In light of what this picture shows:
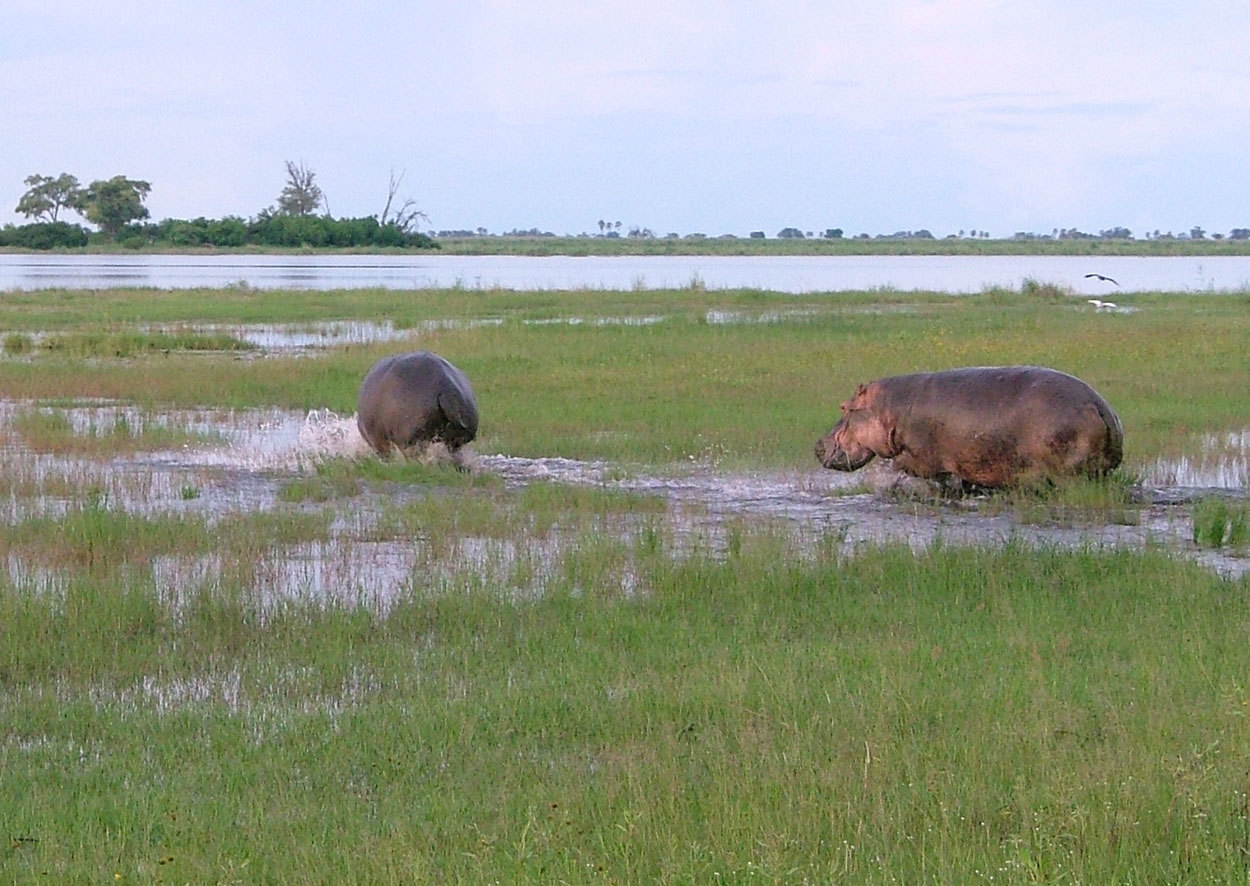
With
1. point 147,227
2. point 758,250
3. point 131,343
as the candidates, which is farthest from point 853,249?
point 131,343

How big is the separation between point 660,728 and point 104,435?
35.4 feet

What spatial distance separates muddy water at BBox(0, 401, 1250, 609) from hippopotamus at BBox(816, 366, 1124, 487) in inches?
12.6

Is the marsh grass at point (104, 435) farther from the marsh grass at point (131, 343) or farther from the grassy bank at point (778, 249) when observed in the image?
the grassy bank at point (778, 249)

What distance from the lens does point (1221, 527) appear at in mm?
9516

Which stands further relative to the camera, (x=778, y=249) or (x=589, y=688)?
(x=778, y=249)

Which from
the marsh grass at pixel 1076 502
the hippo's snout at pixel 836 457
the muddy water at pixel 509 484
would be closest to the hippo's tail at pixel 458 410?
the muddy water at pixel 509 484

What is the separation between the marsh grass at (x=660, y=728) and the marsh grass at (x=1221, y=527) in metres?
1.09

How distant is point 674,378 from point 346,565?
1059 centimetres

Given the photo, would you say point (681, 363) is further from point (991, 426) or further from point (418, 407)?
point (991, 426)

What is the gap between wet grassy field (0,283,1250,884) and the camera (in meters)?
4.58

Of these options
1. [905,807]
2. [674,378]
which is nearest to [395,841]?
[905,807]

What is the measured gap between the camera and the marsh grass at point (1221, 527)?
948 centimetres

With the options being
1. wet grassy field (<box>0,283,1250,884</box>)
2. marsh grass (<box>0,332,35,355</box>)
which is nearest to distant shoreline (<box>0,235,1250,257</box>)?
marsh grass (<box>0,332,35,355</box>)

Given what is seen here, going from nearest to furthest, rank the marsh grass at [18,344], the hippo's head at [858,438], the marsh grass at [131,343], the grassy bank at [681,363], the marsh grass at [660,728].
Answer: the marsh grass at [660,728], the hippo's head at [858,438], the grassy bank at [681,363], the marsh grass at [131,343], the marsh grass at [18,344]
